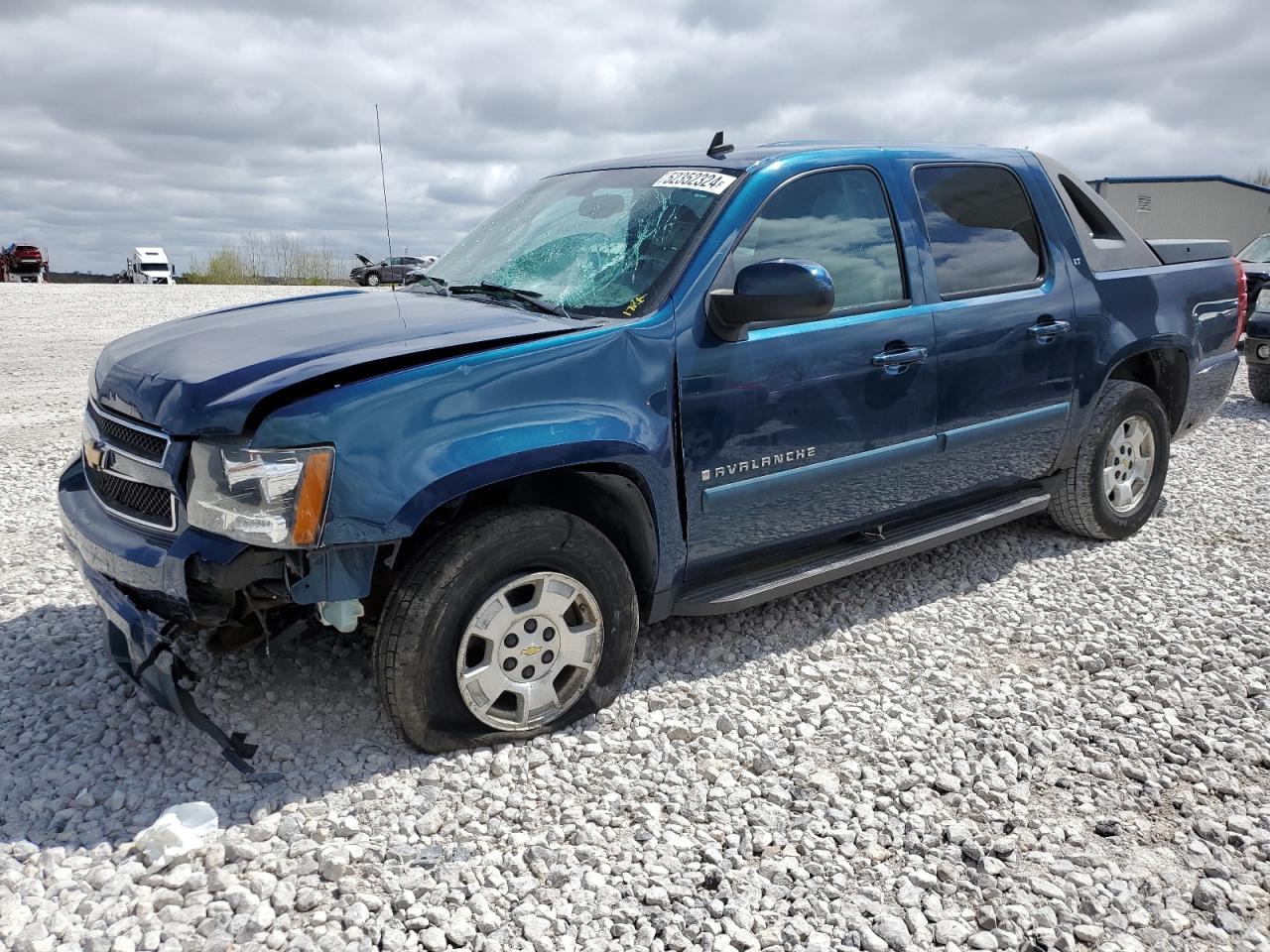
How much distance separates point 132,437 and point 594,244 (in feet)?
5.37

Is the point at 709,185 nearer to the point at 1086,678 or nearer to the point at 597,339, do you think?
the point at 597,339

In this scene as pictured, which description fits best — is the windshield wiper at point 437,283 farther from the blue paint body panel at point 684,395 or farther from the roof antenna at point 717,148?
the roof antenna at point 717,148

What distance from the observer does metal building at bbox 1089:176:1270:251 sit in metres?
35.8

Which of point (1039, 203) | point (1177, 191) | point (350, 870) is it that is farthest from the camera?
point (1177, 191)

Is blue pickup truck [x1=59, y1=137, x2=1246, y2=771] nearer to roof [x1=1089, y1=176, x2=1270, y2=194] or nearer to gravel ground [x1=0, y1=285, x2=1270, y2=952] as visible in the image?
gravel ground [x1=0, y1=285, x2=1270, y2=952]

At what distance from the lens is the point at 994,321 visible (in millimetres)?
4121

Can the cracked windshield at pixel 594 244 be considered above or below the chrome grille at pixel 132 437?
above

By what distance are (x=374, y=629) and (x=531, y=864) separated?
3.04ft

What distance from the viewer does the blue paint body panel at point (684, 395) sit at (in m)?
2.69

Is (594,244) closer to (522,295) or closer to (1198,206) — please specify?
(522,295)

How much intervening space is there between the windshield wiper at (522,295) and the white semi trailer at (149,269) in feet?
130

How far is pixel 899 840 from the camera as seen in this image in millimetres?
2713

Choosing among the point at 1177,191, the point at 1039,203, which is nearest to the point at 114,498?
the point at 1039,203

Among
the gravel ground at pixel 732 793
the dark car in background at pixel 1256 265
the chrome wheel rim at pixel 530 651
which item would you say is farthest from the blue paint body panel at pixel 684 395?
the dark car in background at pixel 1256 265
